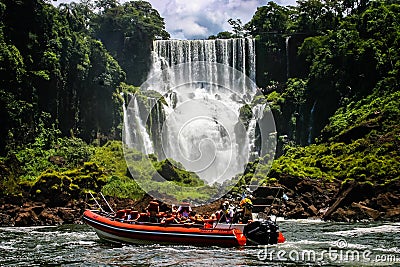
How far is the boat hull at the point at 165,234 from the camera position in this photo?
17.0 m

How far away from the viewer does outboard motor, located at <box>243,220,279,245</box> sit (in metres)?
17.0

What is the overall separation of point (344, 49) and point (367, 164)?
55.6 feet

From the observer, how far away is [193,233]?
1730cm

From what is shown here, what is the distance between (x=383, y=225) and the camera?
21781mm

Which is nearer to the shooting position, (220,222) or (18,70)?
(220,222)

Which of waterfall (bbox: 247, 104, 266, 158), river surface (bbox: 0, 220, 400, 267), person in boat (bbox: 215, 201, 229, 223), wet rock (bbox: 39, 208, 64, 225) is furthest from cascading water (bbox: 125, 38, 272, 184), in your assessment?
person in boat (bbox: 215, 201, 229, 223)

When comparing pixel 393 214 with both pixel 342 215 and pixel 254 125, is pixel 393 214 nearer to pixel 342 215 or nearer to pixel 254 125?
pixel 342 215

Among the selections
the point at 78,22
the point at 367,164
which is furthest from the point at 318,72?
the point at 78,22

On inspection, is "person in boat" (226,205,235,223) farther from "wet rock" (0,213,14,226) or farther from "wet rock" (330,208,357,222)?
"wet rock" (0,213,14,226)

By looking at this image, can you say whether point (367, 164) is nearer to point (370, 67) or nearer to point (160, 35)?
point (370, 67)

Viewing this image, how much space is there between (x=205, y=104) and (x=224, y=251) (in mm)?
35093

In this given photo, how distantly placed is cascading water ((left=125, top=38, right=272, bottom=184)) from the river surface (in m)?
23.5

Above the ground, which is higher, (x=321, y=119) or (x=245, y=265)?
(x=321, y=119)

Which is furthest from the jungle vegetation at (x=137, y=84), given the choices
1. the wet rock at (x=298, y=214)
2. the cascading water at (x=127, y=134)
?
the wet rock at (x=298, y=214)
